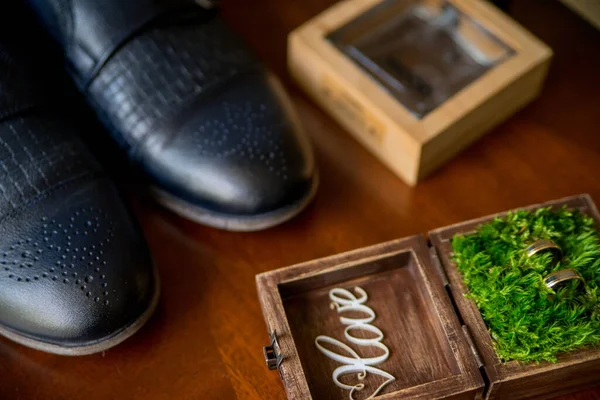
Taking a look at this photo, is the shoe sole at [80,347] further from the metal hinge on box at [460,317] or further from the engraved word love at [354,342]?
the metal hinge on box at [460,317]

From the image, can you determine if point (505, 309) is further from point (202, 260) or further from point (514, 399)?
point (202, 260)

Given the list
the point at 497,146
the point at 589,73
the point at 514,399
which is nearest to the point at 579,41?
the point at 589,73

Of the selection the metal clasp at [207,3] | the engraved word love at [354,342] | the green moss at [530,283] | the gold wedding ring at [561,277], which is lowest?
the engraved word love at [354,342]

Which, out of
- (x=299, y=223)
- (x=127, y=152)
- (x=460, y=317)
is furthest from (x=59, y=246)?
(x=460, y=317)

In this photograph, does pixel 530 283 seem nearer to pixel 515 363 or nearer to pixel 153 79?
pixel 515 363

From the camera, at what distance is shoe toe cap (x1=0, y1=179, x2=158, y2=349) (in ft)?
2.19

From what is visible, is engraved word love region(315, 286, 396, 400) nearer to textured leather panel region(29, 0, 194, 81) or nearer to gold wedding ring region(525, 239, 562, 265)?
gold wedding ring region(525, 239, 562, 265)

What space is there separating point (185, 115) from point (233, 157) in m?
0.07

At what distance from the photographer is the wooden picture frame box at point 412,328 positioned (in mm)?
632

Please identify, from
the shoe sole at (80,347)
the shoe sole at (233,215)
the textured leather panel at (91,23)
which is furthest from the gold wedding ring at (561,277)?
the textured leather panel at (91,23)

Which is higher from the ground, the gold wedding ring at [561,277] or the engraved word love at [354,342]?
the gold wedding ring at [561,277]

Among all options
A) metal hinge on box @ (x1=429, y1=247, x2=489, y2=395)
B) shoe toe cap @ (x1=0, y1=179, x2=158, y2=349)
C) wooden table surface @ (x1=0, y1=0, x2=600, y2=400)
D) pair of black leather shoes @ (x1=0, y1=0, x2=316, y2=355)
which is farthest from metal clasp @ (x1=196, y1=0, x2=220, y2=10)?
metal hinge on box @ (x1=429, y1=247, x2=489, y2=395)

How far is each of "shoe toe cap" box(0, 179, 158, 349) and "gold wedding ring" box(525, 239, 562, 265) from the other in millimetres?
347

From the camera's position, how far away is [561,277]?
618mm
